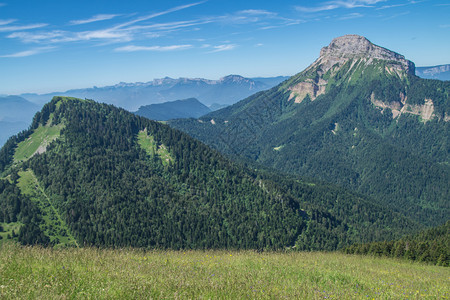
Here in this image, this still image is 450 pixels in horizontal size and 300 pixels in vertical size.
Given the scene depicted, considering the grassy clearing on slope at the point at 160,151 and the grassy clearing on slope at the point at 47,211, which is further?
the grassy clearing on slope at the point at 160,151

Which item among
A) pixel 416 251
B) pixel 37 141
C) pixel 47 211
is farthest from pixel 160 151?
pixel 416 251

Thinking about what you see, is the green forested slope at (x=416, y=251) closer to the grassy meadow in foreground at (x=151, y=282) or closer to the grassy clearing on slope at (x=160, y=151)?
the grassy meadow in foreground at (x=151, y=282)

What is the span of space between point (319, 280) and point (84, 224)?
125m

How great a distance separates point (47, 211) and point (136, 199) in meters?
39.5

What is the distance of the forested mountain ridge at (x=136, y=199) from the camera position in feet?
393

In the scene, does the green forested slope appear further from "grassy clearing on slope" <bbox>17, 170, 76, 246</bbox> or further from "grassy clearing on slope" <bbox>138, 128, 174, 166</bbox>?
"grassy clearing on slope" <bbox>138, 128, 174, 166</bbox>

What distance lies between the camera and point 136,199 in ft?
476

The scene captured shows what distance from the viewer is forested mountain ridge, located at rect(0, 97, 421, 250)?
120m

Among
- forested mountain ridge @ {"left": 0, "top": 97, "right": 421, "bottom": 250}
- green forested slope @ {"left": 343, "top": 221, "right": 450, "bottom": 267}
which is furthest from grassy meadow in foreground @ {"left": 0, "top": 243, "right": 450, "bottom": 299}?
forested mountain ridge @ {"left": 0, "top": 97, "right": 421, "bottom": 250}

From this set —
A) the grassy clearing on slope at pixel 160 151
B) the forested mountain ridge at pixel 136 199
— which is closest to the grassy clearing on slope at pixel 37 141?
the forested mountain ridge at pixel 136 199

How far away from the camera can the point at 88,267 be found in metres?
12.2

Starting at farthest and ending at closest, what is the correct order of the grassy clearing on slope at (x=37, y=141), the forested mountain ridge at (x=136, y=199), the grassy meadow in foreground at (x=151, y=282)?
the grassy clearing on slope at (x=37, y=141) → the forested mountain ridge at (x=136, y=199) → the grassy meadow in foreground at (x=151, y=282)

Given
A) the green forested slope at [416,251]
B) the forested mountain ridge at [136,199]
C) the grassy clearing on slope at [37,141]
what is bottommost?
the forested mountain ridge at [136,199]

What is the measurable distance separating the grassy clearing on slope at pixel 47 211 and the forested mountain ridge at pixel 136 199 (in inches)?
15.4
